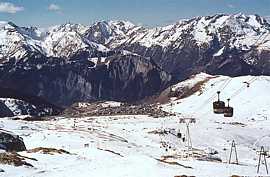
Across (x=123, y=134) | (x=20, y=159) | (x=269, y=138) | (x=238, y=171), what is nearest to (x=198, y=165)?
(x=238, y=171)

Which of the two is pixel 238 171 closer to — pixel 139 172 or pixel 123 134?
pixel 139 172

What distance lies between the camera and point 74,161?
63688 millimetres

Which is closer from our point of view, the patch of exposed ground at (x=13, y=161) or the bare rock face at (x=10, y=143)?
the patch of exposed ground at (x=13, y=161)

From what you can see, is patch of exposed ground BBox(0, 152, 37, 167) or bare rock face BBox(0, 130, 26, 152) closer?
patch of exposed ground BBox(0, 152, 37, 167)

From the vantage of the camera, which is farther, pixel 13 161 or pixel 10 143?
pixel 10 143

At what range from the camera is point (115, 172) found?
162 feet

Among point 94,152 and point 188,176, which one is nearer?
point 188,176

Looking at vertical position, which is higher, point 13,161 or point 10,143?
point 13,161

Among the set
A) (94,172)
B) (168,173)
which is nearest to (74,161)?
(94,172)

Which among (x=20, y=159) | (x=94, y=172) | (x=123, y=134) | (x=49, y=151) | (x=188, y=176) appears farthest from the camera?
(x=123, y=134)

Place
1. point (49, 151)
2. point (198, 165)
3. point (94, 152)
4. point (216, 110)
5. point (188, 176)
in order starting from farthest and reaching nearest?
point (216, 110), point (94, 152), point (49, 151), point (198, 165), point (188, 176)

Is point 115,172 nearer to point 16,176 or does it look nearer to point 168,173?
point 168,173

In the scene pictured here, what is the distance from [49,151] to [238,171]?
26.8 m

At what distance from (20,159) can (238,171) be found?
23632mm
